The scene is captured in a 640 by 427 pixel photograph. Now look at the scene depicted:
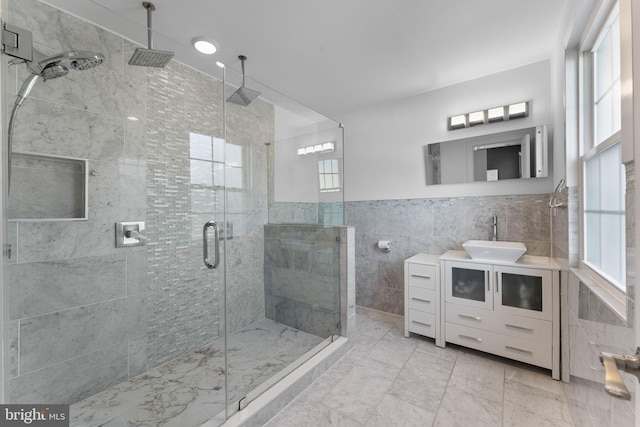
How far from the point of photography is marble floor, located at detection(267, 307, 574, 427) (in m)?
1.54

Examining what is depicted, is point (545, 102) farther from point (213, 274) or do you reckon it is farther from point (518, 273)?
point (213, 274)

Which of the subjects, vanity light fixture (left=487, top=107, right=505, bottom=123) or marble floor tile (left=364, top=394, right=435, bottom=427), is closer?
marble floor tile (left=364, top=394, right=435, bottom=427)

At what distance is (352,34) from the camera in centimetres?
191

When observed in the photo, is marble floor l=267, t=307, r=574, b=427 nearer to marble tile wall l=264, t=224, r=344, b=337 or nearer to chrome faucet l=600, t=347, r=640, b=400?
marble tile wall l=264, t=224, r=344, b=337

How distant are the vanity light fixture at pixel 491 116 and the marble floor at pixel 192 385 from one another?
248 cm

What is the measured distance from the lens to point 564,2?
1619mm

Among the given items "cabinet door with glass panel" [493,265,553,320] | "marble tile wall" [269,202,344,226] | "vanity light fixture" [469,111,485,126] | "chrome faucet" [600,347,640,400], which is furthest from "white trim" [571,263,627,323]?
"marble tile wall" [269,202,344,226]

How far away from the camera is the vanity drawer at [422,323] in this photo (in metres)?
2.38

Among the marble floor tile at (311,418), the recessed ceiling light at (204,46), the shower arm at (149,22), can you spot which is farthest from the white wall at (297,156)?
the marble floor tile at (311,418)

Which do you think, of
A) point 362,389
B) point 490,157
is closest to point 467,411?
point 362,389

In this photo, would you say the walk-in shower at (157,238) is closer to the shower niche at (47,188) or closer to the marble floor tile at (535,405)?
the shower niche at (47,188)

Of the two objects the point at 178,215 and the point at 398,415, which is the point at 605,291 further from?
the point at 178,215

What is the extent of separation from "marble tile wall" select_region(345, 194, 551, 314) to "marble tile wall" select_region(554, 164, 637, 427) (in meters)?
0.60

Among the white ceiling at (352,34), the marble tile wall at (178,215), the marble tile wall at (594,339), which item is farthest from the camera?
the marble tile wall at (178,215)
